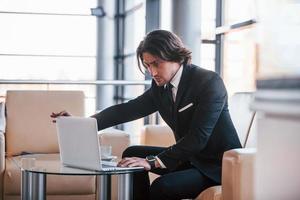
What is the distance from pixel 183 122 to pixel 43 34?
21.1 ft

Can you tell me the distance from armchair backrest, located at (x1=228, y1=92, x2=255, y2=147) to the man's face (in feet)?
1.60

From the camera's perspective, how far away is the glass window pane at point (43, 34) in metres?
8.34

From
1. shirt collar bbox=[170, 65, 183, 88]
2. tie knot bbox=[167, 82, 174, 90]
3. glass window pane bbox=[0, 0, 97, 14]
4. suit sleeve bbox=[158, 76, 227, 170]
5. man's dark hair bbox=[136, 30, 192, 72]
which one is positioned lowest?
suit sleeve bbox=[158, 76, 227, 170]

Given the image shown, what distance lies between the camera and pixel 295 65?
46cm

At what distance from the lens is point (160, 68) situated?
241 cm

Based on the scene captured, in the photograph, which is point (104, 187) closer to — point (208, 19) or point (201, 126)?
point (201, 126)

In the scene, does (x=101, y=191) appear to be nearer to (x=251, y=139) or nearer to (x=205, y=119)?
(x=205, y=119)

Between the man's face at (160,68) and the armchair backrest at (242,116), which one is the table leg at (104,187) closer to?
the man's face at (160,68)

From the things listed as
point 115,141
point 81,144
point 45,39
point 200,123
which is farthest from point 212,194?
point 45,39

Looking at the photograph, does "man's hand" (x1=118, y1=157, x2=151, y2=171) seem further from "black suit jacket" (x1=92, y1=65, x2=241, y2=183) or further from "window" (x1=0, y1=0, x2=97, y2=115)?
"window" (x1=0, y1=0, x2=97, y2=115)

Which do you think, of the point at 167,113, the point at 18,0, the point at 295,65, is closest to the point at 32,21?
the point at 18,0

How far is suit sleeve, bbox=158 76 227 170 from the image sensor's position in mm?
2211

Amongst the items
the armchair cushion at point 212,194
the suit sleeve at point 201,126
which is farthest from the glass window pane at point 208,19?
the armchair cushion at point 212,194

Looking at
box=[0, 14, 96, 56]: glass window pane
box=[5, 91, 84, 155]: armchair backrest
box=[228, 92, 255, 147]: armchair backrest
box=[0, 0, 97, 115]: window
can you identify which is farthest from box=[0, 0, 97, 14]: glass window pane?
box=[228, 92, 255, 147]: armchair backrest
